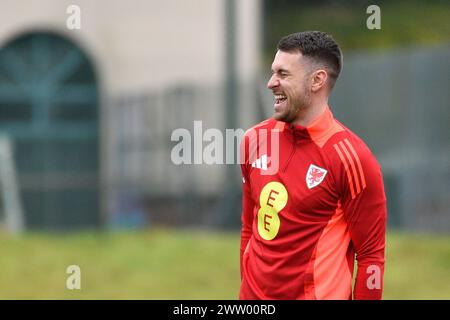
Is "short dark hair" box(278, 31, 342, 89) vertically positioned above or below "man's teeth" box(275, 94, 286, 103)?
above

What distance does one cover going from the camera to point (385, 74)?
17.7 meters

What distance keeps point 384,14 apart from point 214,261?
25914 millimetres

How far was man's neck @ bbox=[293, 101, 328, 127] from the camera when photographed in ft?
18.9

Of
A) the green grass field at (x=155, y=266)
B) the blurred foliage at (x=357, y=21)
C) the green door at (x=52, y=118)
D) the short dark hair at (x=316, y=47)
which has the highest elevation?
the blurred foliage at (x=357, y=21)

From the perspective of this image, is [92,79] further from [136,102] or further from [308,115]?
[308,115]

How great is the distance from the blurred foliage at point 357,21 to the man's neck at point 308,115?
1146 inches

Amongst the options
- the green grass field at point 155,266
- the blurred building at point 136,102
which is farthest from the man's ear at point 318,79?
the blurred building at point 136,102

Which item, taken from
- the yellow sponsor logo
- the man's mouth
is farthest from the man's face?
the yellow sponsor logo

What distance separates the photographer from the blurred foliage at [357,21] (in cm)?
3669

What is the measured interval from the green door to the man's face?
17044 millimetres

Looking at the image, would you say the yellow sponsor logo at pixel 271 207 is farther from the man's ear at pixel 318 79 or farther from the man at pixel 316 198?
the man's ear at pixel 318 79

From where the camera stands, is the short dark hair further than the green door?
No

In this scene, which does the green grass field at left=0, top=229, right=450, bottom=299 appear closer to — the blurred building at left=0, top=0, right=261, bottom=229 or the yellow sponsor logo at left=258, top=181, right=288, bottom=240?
the blurred building at left=0, top=0, right=261, bottom=229

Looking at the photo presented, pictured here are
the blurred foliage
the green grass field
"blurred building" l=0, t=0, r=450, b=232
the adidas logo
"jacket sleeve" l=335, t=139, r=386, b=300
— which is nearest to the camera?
"jacket sleeve" l=335, t=139, r=386, b=300
